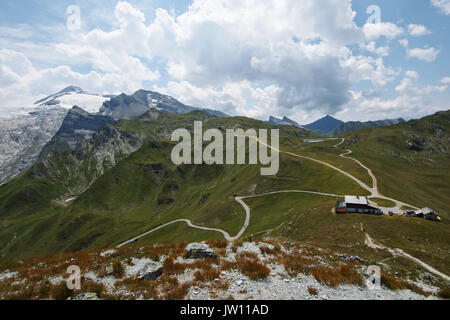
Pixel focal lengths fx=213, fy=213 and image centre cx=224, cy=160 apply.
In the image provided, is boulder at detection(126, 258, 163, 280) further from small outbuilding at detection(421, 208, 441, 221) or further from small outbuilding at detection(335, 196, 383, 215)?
small outbuilding at detection(421, 208, 441, 221)

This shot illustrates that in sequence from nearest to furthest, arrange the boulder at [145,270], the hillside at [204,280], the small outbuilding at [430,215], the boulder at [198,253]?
1. the hillside at [204,280]
2. the boulder at [145,270]
3. the boulder at [198,253]
4. the small outbuilding at [430,215]

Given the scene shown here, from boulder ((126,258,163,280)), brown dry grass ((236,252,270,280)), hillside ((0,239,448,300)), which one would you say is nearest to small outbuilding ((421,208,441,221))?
hillside ((0,239,448,300))

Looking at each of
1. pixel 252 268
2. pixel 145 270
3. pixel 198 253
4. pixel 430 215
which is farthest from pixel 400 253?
pixel 145 270

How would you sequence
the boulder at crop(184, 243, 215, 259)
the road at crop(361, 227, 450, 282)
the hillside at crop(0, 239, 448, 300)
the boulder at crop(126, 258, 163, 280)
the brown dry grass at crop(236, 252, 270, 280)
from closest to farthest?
the hillside at crop(0, 239, 448, 300), the brown dry grass at crop(236, 252, 270, 280), the boulder at crop(126, 258, 163, 280), the boulder at crop(184, 243, 215, 259), the road at crop(361, 227, 450, 282)

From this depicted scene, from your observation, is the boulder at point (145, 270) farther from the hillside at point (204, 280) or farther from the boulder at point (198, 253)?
the boulder at point (198, 253)

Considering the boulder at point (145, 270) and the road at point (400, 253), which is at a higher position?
the boulder at point (145, 270)

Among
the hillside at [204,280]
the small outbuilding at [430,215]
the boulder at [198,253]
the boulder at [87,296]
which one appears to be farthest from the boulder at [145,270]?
the small outbuilding at [430,215]

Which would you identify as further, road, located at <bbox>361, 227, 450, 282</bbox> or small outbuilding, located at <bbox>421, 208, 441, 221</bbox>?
small outbuilding, located at <bbox>421, 208, 441, 221</bbox>

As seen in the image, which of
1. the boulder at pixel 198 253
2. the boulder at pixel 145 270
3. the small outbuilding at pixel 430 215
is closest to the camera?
the boulder at pixel 145 270

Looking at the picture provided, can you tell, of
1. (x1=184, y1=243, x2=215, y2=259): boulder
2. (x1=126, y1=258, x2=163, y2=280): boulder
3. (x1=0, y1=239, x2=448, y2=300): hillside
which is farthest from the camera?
(x1=184, y1=243, x2=215, y2=259): boulder
